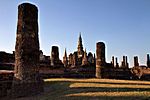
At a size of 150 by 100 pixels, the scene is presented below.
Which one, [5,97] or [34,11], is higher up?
[34,11]

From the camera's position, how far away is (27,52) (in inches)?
540

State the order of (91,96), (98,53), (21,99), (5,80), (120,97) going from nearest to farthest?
(120,97), (91,96), (21,99), (5,80), (98,53)

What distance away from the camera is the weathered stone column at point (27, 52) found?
1338cm

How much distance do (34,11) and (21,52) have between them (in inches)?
93.0

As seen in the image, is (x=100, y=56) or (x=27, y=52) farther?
(x=100, y=56)

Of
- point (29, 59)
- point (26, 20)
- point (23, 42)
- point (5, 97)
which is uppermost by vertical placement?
point (26, 20)

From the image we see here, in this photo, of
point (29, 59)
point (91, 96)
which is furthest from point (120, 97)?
point (29, 59)

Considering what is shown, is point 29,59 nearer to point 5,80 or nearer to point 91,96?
point 5,80

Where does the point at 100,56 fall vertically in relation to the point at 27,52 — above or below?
above

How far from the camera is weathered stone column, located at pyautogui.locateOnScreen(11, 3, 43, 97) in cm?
1338

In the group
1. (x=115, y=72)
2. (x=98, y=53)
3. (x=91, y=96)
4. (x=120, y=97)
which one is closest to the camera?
(x=120, y=97)

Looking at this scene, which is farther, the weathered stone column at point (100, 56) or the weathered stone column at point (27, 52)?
the weathered stone column at point (100, 56)

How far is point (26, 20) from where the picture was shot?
13.7 metres

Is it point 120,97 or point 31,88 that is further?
point 31,88
